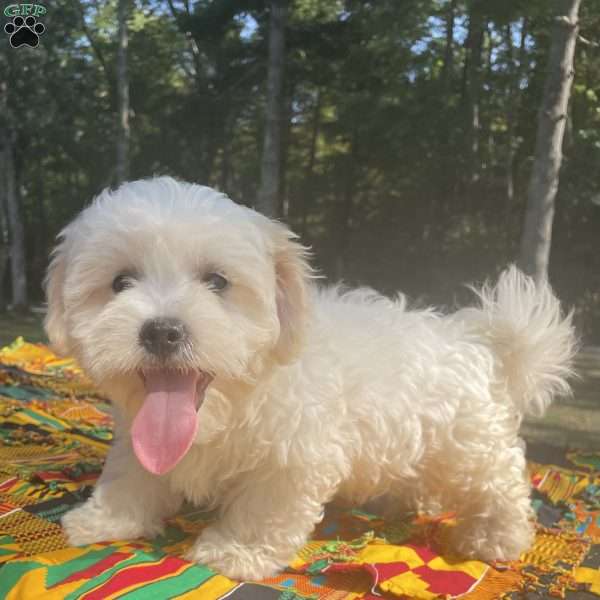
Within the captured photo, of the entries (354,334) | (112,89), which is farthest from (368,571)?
(112,89)

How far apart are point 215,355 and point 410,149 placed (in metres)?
10.4

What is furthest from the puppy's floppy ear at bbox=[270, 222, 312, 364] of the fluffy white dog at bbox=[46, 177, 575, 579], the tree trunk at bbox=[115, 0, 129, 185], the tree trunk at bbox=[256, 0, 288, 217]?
the tree trunk at bbox=[115, 0, 129, 185]

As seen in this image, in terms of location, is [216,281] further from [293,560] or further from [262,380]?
[293,560]

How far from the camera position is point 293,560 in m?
2.44

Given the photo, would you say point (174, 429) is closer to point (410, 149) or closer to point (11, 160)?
point (410, 149)

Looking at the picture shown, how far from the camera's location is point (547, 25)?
6613 mm

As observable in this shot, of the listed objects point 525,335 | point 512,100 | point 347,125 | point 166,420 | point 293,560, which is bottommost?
point 293,560

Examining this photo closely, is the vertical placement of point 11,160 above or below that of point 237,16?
below

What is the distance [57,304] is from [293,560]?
1192 millimetres

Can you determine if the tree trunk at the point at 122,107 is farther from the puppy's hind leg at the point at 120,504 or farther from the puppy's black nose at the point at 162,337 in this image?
→ the puppy's black nose at the point at 162,337

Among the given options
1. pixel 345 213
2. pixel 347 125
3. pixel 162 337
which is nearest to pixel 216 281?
pixel 162 337

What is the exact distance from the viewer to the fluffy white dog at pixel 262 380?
2.06 meters

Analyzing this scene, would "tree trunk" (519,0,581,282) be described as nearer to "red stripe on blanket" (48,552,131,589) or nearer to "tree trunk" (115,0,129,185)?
"red stripe on blanket" (48,552,131,589)

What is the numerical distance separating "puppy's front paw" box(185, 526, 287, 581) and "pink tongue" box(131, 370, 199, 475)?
1.38ft
